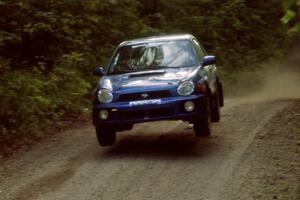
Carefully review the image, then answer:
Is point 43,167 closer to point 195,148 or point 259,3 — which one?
point 195,148

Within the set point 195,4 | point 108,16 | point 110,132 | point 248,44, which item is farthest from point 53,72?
point 248,44

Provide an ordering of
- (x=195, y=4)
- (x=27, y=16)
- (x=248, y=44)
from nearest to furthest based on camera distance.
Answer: (x=27, y=16), (x=195, y=4), (x=248, y=44)

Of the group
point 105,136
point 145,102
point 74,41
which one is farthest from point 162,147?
point 74,41

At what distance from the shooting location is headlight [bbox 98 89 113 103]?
916 centimetres

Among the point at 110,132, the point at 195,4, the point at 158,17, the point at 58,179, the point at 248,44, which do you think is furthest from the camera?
the point at 248,44

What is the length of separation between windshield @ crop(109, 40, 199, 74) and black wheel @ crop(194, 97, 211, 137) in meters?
0.98

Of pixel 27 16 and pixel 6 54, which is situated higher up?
pixel 27 16

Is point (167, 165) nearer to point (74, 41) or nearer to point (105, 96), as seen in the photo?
point (105, 96)

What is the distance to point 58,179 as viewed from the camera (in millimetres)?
8180

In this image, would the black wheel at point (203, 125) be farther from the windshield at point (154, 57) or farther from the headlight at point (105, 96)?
the headlight at point (105, 96)

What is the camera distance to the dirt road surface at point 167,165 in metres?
7.28

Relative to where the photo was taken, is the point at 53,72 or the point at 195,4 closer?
the point at 53,72

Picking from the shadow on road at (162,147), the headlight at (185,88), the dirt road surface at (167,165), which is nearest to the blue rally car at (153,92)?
the headlight at (185,88)

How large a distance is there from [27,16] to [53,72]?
1675 mm
